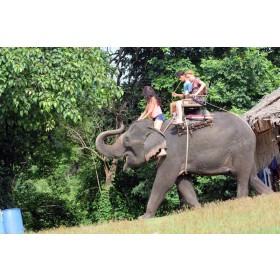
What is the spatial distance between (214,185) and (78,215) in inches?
225

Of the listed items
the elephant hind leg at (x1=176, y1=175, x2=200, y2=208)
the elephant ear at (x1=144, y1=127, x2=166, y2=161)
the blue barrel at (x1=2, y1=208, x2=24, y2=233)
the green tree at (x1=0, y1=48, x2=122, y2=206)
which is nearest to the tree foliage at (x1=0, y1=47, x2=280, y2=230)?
the green tree at (x1=0, y1=48, x2=122, y2=206)

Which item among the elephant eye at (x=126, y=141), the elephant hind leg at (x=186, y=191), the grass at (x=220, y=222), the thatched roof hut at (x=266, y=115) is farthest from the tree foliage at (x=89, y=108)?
the grass at (x=220, y=222)

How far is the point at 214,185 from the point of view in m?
18.5

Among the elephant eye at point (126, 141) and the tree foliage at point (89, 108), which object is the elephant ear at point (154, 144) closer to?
the elephant eye at point (126, 141)

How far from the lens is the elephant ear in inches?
430

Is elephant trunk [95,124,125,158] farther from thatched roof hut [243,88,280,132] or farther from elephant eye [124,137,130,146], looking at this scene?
thatched roof hut [243,88,280,132]

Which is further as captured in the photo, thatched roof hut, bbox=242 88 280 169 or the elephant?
thatched roof hut, bbox=242 88 280 169

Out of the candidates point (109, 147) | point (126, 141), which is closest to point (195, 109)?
point (126, 141)

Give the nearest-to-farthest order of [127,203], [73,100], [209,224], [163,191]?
→ 1. [209,224]
2. [163,191]
3. [73,100]
4. [127,203]

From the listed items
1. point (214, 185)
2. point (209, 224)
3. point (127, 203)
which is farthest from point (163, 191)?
point (127, 203)

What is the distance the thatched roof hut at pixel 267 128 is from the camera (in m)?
13.0

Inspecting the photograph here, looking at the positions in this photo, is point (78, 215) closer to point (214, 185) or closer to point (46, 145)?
point (46, 145)

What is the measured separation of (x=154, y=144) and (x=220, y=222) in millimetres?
2491

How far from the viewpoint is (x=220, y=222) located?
8883 mm
